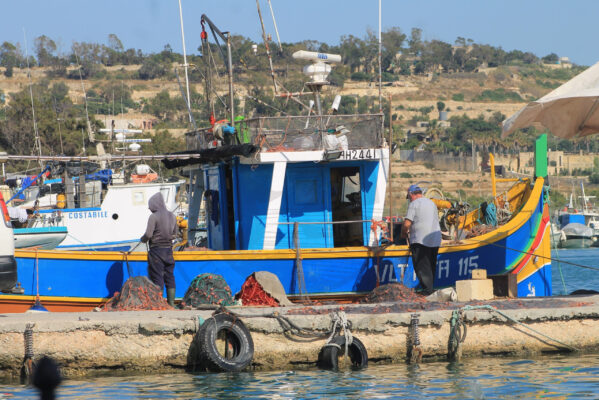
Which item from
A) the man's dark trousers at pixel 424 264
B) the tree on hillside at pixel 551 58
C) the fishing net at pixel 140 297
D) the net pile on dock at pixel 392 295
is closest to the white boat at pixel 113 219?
the fishing net at pixel 140 297

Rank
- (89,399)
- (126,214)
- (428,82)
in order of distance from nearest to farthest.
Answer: (89,399) < (126,214) < (428,82)

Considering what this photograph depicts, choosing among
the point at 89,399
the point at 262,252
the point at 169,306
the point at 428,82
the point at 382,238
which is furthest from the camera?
the point at 428,82

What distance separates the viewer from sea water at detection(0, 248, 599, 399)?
25.2 feet

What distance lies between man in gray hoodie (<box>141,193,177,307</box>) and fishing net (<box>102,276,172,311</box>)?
0.43 metres

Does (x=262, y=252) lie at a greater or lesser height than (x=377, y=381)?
greater

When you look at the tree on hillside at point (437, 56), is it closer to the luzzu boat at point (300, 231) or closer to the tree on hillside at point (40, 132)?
the tree on hillside at point (40, 132)

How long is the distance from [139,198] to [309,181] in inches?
615

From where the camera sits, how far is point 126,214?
87.0ft

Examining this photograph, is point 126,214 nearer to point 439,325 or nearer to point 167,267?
point 167,267

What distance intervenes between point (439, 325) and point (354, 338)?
98cm

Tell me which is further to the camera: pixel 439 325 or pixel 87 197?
pixel 87 197

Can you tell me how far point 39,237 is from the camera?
21250 mm

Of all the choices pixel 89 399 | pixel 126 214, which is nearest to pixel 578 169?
pixel 126 214

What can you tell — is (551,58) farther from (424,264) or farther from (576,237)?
(424,264)
